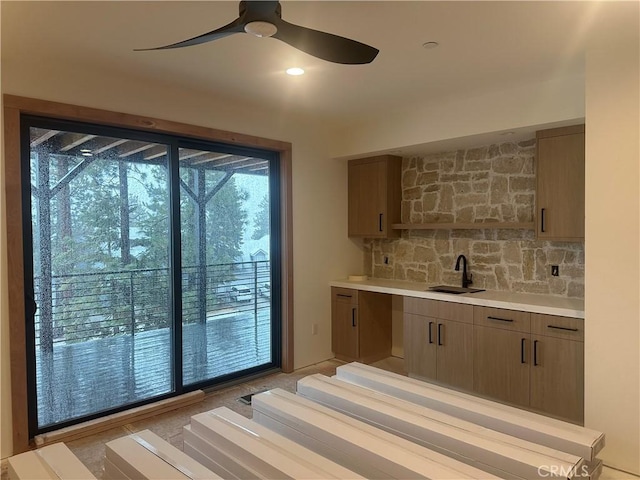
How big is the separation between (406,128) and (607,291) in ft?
7.55

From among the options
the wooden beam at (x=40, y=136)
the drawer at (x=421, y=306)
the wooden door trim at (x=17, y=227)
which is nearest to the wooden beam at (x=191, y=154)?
the wooden door trim at (x=17, y=227)

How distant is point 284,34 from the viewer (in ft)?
6.51

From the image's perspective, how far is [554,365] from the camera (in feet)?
10.9

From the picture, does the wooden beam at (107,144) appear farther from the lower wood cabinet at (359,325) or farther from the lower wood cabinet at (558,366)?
the lower wood cabinet at (558,366)

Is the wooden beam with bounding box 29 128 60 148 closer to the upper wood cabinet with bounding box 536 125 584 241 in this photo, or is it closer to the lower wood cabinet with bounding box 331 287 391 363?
the lower wood cabinet with bounding box 331 287 391 363

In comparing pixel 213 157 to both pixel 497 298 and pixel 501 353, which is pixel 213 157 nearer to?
pixel 497 298

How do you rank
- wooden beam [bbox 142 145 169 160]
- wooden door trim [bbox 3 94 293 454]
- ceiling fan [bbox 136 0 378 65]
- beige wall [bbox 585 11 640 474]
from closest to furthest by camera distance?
ceiling fan [bbox 136 0 378 65], beige wall [bbox 585 11 640 474], wooden door trim [bbox 3 94 293 454], wooden beam [bbox 142 145 169 160]

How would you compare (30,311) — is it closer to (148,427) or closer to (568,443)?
(148,427)

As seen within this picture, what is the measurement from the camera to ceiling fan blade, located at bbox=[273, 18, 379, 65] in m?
1.96

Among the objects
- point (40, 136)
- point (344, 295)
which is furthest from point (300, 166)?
point (40, 136)

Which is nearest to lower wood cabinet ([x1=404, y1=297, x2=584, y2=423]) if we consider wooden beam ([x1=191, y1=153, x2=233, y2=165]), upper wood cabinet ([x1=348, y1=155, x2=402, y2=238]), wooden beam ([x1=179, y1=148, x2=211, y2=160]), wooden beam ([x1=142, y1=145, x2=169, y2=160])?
upper wood cabinet ([x1=348, y1=155, x2=402, y2=238])

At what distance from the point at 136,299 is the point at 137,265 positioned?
10.9 inches

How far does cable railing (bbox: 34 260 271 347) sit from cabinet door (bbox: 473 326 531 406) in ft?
7.00

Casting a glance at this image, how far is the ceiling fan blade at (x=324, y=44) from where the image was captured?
77.2 inches
